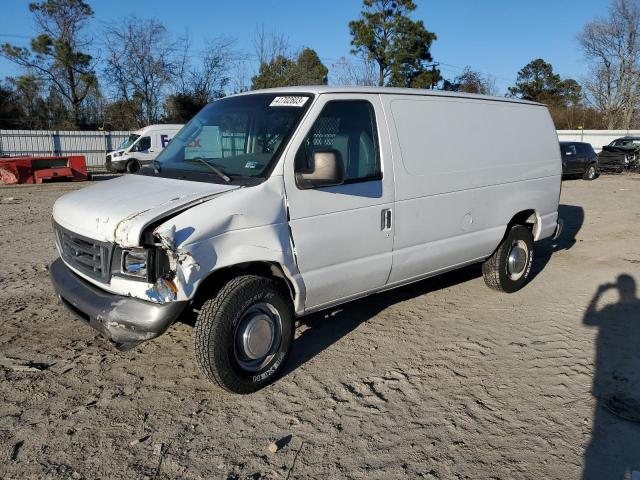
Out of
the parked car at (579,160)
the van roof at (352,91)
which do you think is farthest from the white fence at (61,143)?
the van roof at (352,91)

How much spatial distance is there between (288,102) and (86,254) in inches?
73.5

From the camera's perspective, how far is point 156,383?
3926 millimetres

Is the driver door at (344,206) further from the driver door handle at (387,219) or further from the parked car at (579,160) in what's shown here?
the parked car at (579,160)

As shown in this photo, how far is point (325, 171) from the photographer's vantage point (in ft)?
11.9

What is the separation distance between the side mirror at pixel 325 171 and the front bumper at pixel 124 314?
122 cm

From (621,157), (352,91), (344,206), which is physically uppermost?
(352,91)

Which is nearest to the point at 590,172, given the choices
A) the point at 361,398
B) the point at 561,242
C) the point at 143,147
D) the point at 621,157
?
the point at 621,157

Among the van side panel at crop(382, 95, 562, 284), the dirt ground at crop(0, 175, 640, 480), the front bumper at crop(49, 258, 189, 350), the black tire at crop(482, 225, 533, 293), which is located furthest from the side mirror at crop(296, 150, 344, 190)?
the black tire at crop(482, 225, 533, 293)

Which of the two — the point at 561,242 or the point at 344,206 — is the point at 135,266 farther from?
the point at 561,242

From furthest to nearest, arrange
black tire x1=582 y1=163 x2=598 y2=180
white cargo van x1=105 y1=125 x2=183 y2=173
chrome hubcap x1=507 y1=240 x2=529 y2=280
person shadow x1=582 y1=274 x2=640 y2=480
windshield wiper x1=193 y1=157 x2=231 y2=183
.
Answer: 1. white cargo van x1=105 y1=125 x2=183 y2=173
2. black tire x1=582 y1=163 x2=598 y2=180
3. chrome hubcap x1=507 y1=240 x2=529 y2=280
4. windshield wiper x1=193 y1=157 x2=231 y2=183
5. person shadow x1=582 y1=274 x2=640 y2=480

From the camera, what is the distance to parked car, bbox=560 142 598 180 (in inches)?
890

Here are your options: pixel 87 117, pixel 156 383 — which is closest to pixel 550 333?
pixel 156 383

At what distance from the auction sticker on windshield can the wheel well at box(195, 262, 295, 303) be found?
1.26m

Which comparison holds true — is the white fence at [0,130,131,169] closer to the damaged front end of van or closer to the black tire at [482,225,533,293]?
the black tire at [482,225,533,293]
